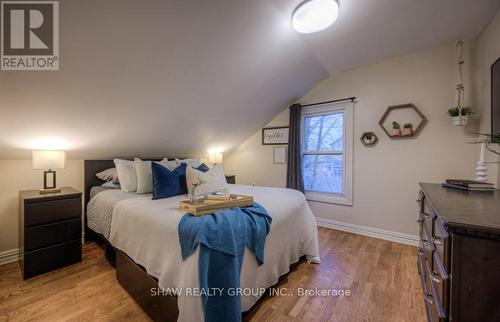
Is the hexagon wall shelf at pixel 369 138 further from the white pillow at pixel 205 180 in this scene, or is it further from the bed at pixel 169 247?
the white pillow at pixel 205 180

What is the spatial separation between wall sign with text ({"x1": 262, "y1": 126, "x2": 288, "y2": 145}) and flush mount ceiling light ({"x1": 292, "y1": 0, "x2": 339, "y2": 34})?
1.94 metres

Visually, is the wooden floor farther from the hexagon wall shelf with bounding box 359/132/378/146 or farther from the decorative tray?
the hexagon wall shelf with bounding box 359/132/378/146

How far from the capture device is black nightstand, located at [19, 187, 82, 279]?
1857 mm

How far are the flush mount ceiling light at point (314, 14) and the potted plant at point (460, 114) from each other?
5.43 ft

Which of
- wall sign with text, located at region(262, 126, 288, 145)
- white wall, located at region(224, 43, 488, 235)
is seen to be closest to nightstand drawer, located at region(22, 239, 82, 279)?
wall sign with text, located at region(262, 126, 288, 145)

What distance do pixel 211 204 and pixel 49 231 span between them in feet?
5.72

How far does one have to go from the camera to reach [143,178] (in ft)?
7.52

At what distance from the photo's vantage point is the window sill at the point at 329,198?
3.08 m

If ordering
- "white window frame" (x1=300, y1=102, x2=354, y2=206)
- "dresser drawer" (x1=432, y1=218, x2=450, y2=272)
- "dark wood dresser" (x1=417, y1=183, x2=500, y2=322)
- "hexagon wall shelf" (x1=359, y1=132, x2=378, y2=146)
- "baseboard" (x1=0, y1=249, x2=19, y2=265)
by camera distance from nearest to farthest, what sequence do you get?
"dark wood dresser" (x1=417, y1=183, x2=500, y2=322) < "dresser drawer" (x1=432, y1=218, x2=450, y2=272) < "baseboard" (x1=0, y1=249, x2=19, y2=265) < "hexagon wall shelf" (x1=359, y1=132, x2=378, y2=146) < "white window frame" (x1=300, y1=102, x2=354, y2=206)

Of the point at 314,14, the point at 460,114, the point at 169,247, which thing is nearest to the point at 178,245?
the point at 169,247

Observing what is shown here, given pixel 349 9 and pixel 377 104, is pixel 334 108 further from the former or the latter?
pixel 349 9

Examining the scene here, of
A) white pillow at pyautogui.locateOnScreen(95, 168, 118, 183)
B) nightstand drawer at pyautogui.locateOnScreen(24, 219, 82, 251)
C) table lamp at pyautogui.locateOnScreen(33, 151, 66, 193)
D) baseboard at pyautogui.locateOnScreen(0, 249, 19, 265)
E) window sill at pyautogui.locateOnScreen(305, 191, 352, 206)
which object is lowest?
baseboard at pyautogui.locateOnScreen(0, 249, 19, 265)

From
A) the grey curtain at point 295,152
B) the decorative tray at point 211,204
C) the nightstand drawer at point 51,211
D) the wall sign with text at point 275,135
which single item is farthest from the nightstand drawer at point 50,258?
the wall sign with text at point 275,135

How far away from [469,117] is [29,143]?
4601 millimetres
